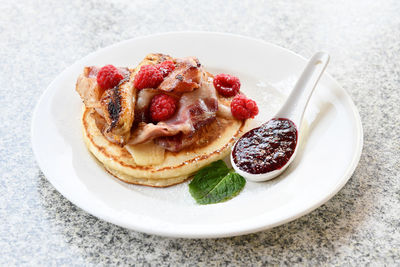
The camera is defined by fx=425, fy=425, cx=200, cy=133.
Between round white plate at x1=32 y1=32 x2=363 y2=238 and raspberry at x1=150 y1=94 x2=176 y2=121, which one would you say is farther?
raspberry at x1=150 y1=94 x2=176 y2=121

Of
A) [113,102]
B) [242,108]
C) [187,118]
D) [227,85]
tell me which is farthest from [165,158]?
[227,85]

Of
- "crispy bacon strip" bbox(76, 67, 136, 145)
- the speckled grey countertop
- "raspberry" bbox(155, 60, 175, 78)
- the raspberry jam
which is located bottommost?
the speckled grey countertop

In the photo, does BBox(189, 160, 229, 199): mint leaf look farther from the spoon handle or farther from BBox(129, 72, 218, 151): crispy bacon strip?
the spoon handle

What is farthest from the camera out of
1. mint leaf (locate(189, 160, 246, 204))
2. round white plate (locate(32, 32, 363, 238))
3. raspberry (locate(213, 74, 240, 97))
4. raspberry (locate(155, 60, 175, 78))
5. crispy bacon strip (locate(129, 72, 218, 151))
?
raspberry (locate(213, 74, 240, 97))

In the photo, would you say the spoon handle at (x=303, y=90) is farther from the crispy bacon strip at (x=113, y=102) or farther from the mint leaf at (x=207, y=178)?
the crispy bacon strip at (x=113, y=102)

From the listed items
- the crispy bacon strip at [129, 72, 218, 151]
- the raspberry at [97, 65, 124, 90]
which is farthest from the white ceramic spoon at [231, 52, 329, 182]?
the raspberry at [97, 65, 124, 90]

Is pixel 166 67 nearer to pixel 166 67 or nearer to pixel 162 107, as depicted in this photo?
pixel 166 67

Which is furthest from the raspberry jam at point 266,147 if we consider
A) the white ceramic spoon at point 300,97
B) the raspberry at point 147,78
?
the raspberry at point 147,78

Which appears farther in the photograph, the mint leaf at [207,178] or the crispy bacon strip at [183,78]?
the crispy bacon strip at [183,78]
